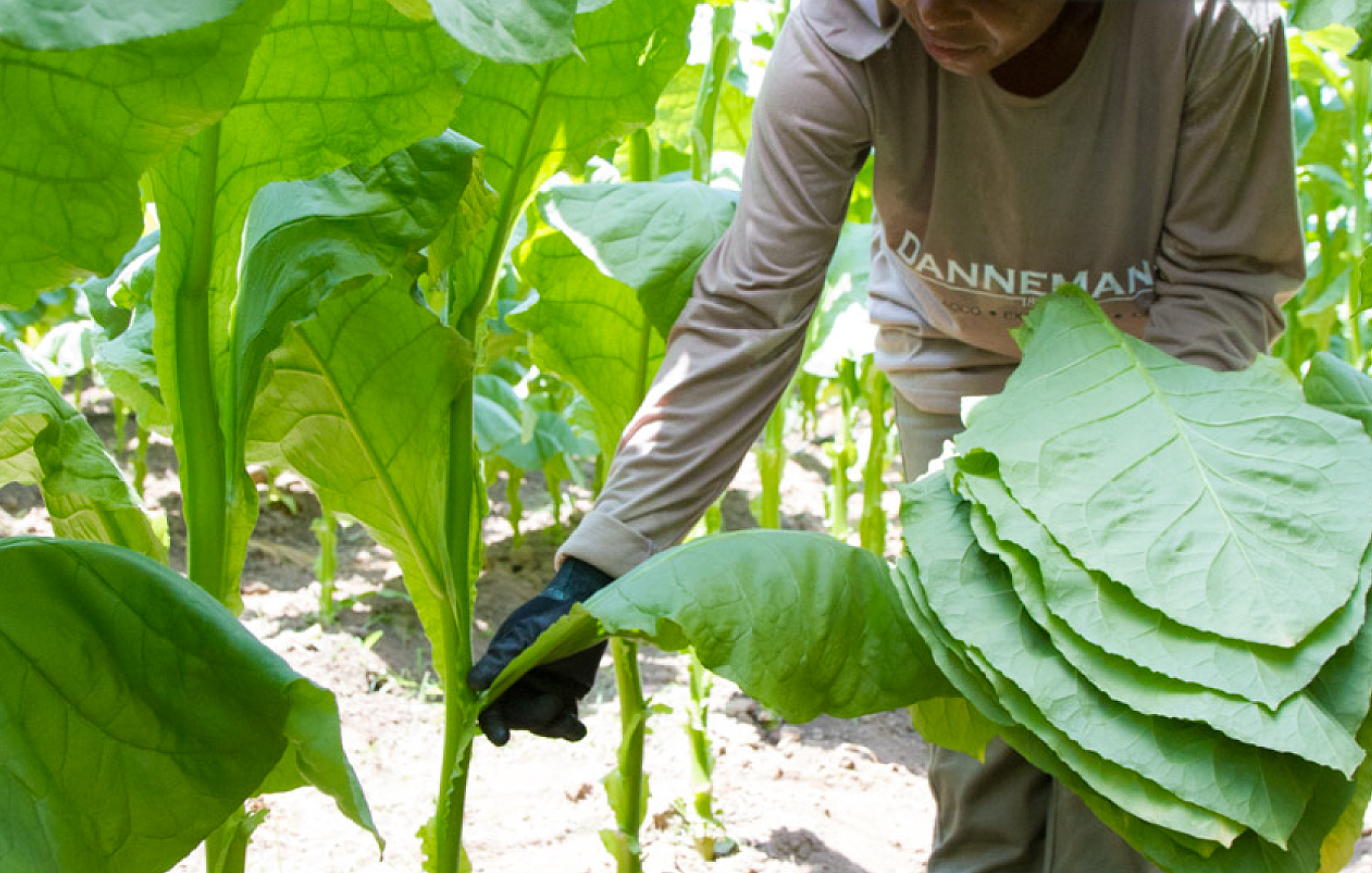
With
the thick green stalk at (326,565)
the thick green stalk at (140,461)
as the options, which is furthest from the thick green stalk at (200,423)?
the thick green stalk at (140,461)

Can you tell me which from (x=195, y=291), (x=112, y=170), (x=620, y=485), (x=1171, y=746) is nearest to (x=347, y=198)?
(x=195, y=291)

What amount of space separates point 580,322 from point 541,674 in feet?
1.93

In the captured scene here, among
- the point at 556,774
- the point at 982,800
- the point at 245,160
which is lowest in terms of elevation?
the point at 556,774

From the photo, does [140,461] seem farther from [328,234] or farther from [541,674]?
[328,234]

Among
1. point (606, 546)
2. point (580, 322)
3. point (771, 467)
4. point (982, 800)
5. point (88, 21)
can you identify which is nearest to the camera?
point (88, 21)

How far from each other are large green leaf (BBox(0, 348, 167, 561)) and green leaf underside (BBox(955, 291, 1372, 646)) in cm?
73

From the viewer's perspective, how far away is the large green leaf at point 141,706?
36.4 inches

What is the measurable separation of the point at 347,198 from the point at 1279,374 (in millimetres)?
836

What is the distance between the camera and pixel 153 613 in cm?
97

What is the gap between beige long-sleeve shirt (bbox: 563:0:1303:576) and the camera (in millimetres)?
1432

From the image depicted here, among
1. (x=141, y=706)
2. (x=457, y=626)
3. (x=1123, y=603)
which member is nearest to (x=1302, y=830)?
(x=1123, y=603)

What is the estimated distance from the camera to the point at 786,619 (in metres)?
1.12

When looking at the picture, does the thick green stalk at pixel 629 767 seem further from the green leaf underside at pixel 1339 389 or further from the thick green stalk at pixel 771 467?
the thick green stalk at pixel 771 467

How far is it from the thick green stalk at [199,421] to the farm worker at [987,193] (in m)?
0.32
